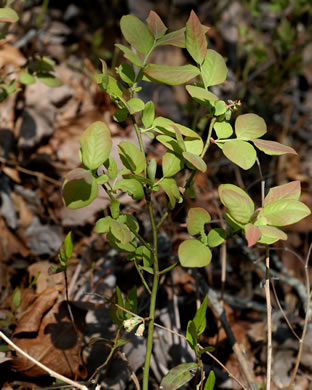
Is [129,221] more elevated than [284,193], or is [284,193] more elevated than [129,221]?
[284,193]

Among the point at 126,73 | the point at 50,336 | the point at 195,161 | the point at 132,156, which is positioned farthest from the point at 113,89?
the point at 50,336

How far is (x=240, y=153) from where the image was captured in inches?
35.9

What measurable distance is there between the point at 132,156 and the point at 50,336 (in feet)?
2.75

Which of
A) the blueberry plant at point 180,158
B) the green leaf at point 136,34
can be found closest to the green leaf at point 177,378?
the blueberry plant at point 180,158

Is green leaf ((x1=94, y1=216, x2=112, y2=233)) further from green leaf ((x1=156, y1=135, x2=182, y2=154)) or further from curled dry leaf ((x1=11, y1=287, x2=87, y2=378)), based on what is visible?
curled dry leaf ((x1=11, y1=287, x2=87, y2=378))

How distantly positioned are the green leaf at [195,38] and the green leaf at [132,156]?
0.26 m

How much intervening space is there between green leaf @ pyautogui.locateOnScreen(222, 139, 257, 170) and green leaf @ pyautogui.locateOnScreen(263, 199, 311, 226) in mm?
104

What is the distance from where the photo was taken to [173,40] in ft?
3.28

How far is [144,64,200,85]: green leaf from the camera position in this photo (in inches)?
36.6

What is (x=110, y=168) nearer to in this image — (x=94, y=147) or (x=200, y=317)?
(x=94, y=147)

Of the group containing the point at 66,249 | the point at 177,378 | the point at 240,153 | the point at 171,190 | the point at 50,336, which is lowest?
the point at 50,336

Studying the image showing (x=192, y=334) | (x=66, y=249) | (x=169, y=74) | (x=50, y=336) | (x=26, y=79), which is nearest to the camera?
(x=169, y=74)

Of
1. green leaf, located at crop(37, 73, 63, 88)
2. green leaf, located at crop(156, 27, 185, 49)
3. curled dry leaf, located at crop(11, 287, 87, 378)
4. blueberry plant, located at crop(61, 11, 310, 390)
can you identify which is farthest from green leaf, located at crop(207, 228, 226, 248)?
green leaf, located at crop(37, 73, 63, 88)

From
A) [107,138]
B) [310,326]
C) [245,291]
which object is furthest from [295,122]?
[107,138]
